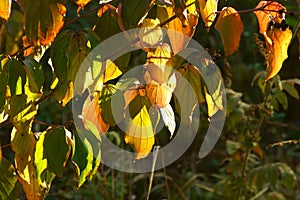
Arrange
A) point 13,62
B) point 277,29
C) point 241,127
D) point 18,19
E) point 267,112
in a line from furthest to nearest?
point 241,127 → point 267,112 → point 18,19 → point 277,29 → point 13,62

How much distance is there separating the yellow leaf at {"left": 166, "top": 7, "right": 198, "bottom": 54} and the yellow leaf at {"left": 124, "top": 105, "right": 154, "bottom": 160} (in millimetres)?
135

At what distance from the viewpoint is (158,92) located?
3.84 feet

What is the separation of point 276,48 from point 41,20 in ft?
1.55

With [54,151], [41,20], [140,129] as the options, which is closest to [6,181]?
[54,151]

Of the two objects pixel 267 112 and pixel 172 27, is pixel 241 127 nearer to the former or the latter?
pixel 267 112

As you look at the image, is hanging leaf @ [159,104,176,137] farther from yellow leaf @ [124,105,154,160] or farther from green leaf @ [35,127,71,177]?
green leaf @ [35,127,71,177]

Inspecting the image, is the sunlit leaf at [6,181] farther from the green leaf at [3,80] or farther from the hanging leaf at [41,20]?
the hanging leaf at [41,20]

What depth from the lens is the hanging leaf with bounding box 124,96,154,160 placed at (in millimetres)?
1203

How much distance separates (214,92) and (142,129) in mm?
156

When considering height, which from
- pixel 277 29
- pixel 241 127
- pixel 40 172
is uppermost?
pixel 277 29

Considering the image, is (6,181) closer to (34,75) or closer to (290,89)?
(34,75)

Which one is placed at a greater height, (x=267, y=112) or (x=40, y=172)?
(x=40, y=172)

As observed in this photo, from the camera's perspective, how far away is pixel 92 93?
3.97ft

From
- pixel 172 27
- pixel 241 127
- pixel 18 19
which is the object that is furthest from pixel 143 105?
pixel 241 127
